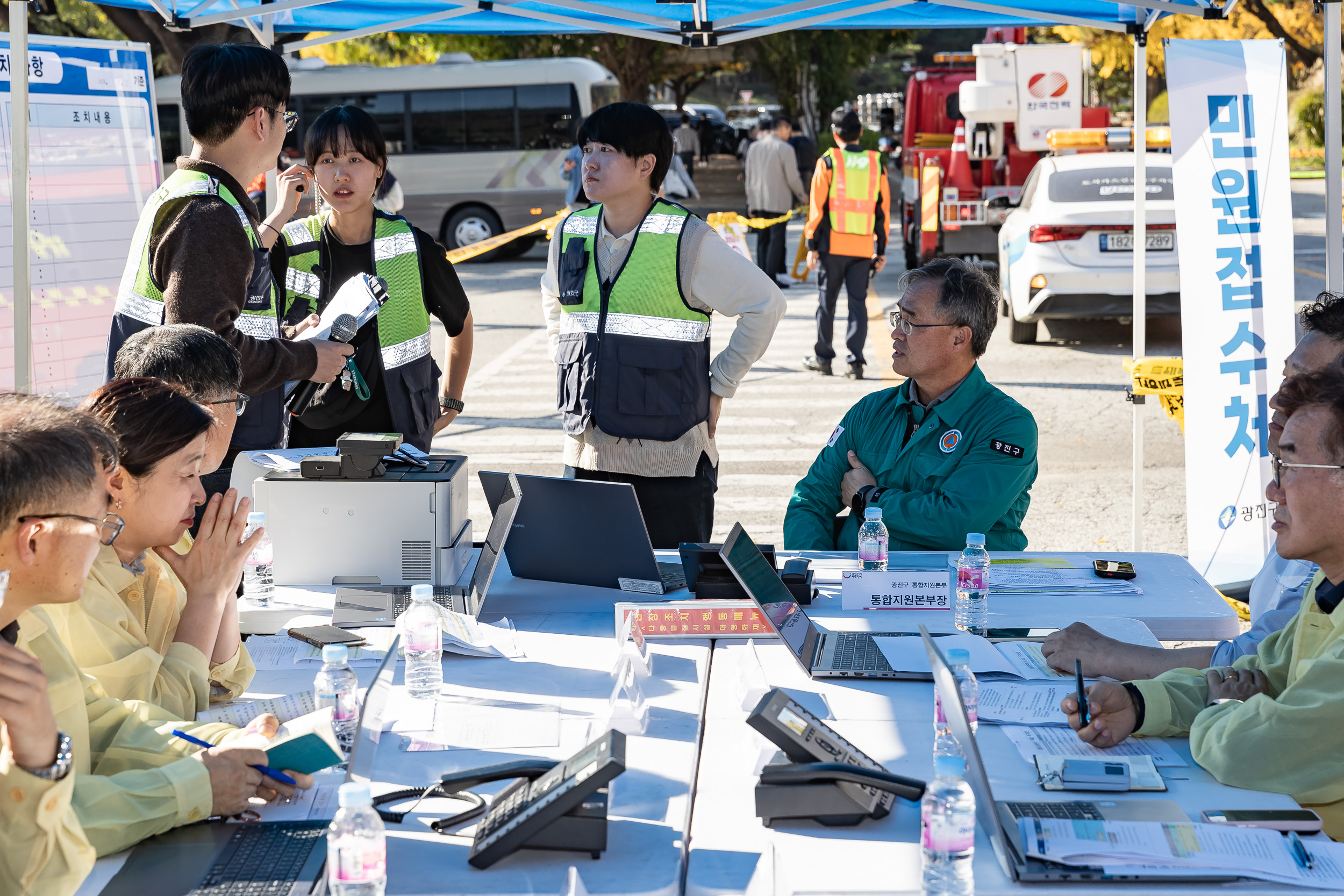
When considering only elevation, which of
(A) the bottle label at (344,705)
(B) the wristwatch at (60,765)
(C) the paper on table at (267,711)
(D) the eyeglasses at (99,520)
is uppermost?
(D) the eyeglasses at (99,520)

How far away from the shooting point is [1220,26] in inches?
1088

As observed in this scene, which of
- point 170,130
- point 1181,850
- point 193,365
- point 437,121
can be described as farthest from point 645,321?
point 170,130

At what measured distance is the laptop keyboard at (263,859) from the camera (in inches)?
72.5

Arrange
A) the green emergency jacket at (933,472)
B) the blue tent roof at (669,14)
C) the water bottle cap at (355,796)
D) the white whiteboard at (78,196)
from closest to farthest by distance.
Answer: the water bottle cap at (355,796)
the green emergency jacket at (933,472)
the white whiteboard at (78,196)
the blue tent roof at (669,14)

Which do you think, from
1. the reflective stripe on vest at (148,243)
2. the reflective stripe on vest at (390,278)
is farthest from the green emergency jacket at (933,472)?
the reflective stripe on vest at (148,243)

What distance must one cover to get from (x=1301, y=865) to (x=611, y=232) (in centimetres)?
282

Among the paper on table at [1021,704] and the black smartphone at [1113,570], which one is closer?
the paper on table at [1021,704]

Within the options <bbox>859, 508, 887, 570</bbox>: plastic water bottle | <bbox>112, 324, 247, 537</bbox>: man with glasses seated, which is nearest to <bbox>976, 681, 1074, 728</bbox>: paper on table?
<bbox>859, 508, 887, 570</bbox>: plastic water bottle

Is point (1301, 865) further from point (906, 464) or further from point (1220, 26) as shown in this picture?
point (1220, 26)

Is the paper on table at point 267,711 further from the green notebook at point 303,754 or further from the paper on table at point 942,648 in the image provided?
the paper on table at point 942,648

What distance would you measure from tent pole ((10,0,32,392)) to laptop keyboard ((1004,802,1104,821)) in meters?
2.99

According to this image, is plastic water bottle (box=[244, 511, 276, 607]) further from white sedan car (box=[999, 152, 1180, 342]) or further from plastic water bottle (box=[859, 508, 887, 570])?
white sedan car (box=[999, 152, 1180, 342])

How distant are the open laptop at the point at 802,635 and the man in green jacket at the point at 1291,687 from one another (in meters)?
0.47

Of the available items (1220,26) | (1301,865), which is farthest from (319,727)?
(1220,26)
